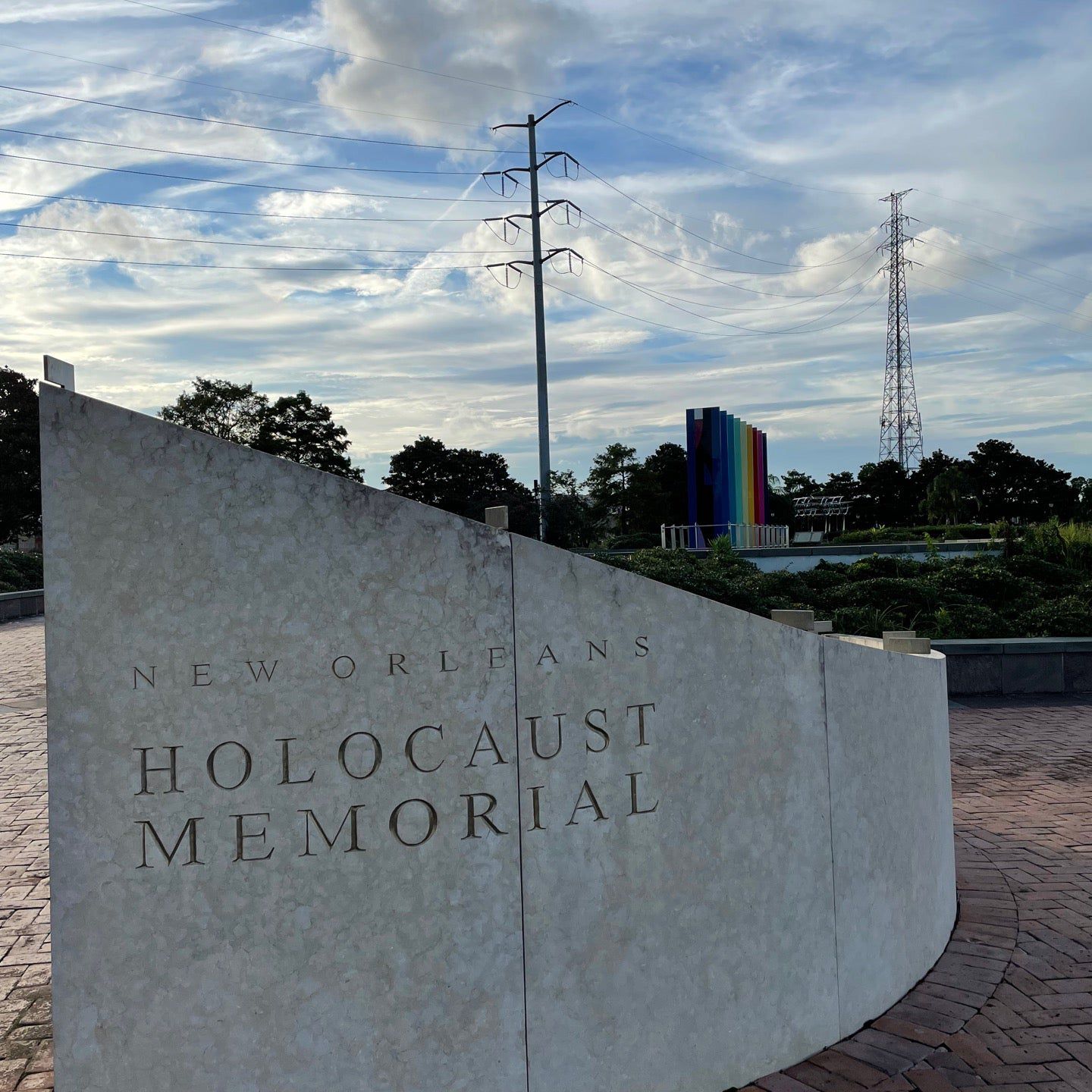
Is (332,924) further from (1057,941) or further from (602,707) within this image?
(1057,941)

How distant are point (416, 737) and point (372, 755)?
0.15 metres

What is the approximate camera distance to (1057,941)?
204 inches

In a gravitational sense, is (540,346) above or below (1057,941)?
above

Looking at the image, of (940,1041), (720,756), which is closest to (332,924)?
(720,756)

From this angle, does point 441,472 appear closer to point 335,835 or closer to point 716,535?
→ point 716,535

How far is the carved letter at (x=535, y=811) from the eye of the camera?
3428 mm

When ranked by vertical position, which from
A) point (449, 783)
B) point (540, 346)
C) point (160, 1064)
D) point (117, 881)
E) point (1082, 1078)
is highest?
point (540, 346)

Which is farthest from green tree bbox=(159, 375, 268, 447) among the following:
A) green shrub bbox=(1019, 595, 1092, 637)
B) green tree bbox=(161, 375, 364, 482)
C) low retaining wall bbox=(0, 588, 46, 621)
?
green shrub bbox=(1019, 595, 1092, 637)

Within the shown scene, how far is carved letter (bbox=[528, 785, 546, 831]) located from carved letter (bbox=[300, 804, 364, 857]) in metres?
0.60

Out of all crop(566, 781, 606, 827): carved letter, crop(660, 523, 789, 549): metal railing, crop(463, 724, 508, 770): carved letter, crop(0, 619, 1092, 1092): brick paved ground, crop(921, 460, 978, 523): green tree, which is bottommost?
crop(0, 619, 1092, 1092): brick paved ground

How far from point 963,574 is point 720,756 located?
1371 centimetres

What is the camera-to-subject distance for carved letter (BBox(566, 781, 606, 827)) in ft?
11.5

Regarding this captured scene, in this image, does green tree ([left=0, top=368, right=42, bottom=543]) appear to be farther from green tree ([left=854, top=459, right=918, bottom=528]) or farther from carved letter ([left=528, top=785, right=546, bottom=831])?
green tree ([left=854, top=459, right=918, bottom=528])

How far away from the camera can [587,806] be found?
3521 mm
